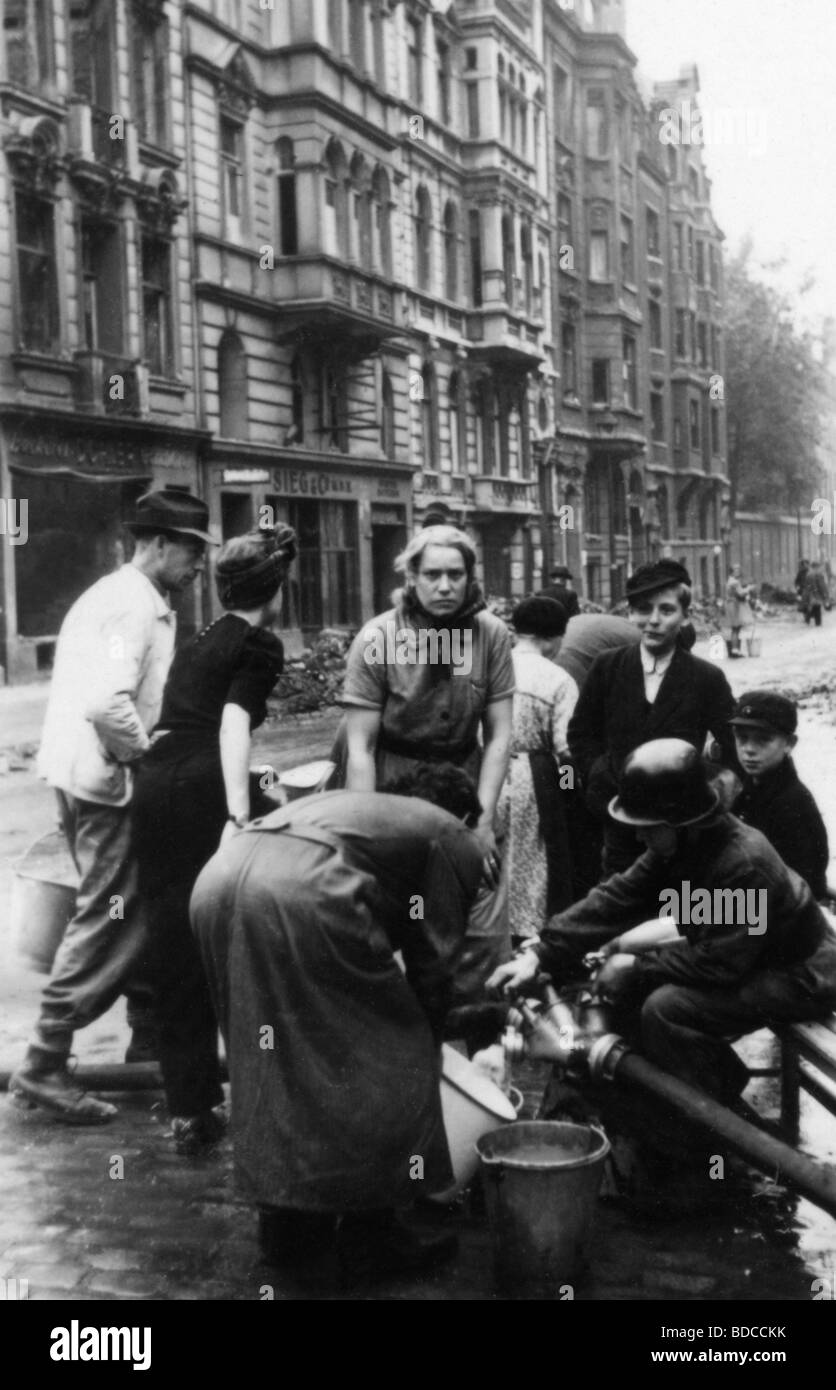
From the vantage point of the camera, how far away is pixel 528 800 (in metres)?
5.75

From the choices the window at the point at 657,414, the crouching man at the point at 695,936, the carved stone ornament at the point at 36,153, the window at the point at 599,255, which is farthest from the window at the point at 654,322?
the crouching man at the point at 695,936

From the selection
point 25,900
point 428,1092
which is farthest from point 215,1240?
point 25,900

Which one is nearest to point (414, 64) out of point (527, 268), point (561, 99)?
point (527, 268)

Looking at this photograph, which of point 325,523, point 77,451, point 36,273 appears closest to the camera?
point 36,273

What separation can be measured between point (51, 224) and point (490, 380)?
18.2m

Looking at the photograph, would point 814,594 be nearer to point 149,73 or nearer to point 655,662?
point 149,73

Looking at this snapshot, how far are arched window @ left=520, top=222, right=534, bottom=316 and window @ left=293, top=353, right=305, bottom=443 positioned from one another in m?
17.0

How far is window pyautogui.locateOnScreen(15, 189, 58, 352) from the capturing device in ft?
58.7

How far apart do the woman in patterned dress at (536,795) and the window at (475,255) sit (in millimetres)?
31027

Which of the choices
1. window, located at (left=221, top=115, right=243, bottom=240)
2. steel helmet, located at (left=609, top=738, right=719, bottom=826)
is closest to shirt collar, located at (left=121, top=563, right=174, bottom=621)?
steel helmet, located at (left=609, top=738, right=719, bottom=826)

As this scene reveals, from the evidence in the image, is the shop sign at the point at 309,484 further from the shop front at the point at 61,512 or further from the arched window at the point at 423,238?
Answer: the arched window at the point at 423,238

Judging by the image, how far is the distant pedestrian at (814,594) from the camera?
30359 millimetres

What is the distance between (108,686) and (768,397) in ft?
86.2

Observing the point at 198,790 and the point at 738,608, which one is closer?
the point at 198,790
